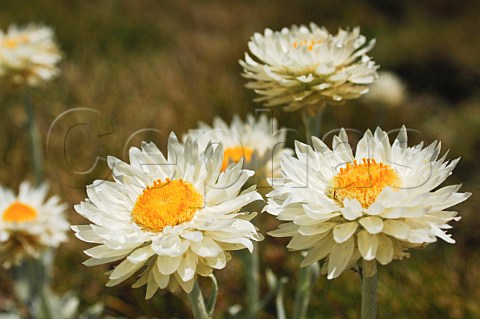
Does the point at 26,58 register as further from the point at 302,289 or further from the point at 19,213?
the point at 302,289

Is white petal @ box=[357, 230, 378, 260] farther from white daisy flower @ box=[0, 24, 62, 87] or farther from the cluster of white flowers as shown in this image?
white daisy flower @ box=[0, 24, 62, 87]

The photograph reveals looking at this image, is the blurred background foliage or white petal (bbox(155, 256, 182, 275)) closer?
white petal (bbox(155, 256, 182, 275))

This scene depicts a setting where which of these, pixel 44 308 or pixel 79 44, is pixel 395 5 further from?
pixel 44 308

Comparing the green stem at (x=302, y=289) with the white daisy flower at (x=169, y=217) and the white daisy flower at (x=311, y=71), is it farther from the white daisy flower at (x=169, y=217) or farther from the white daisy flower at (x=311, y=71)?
the white daisy flower at (x=169, y=217)

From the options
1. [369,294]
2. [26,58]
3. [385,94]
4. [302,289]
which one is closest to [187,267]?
[369,294]

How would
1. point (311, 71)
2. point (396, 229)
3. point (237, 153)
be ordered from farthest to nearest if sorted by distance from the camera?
point (237, 153), point (311, 71), point (396, 229)

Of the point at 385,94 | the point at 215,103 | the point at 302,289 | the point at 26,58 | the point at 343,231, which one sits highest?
the point at 385,94

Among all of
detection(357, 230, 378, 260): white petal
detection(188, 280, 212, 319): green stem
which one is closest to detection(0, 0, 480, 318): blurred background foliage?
detection(188, 280, 212, 319): green stem
